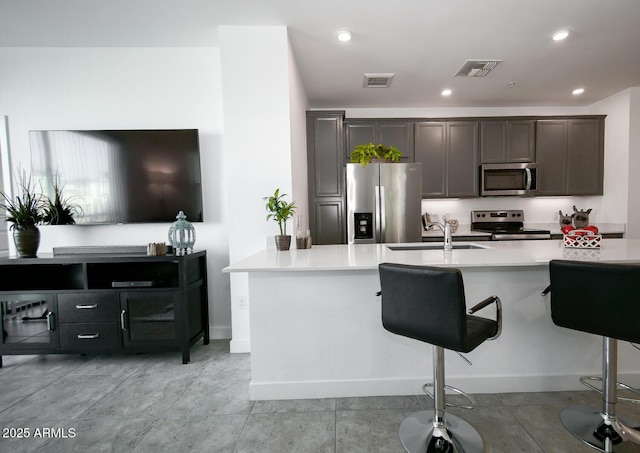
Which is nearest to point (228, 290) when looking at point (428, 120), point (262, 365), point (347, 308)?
point (262, 365)

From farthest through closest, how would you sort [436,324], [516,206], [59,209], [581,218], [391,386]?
[516,206]
[581,218]
[59,209]
[391,386]
[436,324]

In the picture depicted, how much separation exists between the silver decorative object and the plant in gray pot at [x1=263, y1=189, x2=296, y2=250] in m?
0.73

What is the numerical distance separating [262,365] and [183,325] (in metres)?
0.89

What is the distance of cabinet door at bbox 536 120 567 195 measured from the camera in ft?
12.8

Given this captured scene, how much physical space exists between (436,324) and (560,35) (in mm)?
2924

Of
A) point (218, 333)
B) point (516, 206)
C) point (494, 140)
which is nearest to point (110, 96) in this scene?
point (218, 333)

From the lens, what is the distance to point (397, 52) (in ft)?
9.03

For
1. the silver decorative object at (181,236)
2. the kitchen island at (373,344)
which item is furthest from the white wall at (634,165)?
the silver decorative object at (181,236)

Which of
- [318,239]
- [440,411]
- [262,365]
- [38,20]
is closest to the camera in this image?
[440,411]

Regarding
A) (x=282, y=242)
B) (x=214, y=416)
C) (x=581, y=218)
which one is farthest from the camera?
(x=581, y=218)

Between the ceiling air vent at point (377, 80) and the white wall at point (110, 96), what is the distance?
163cm

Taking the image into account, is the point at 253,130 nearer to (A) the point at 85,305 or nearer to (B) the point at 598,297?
(A) the point at 85,305

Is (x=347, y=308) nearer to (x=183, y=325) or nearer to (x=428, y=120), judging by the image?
(x=183, y=325)

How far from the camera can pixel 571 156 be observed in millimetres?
3941
